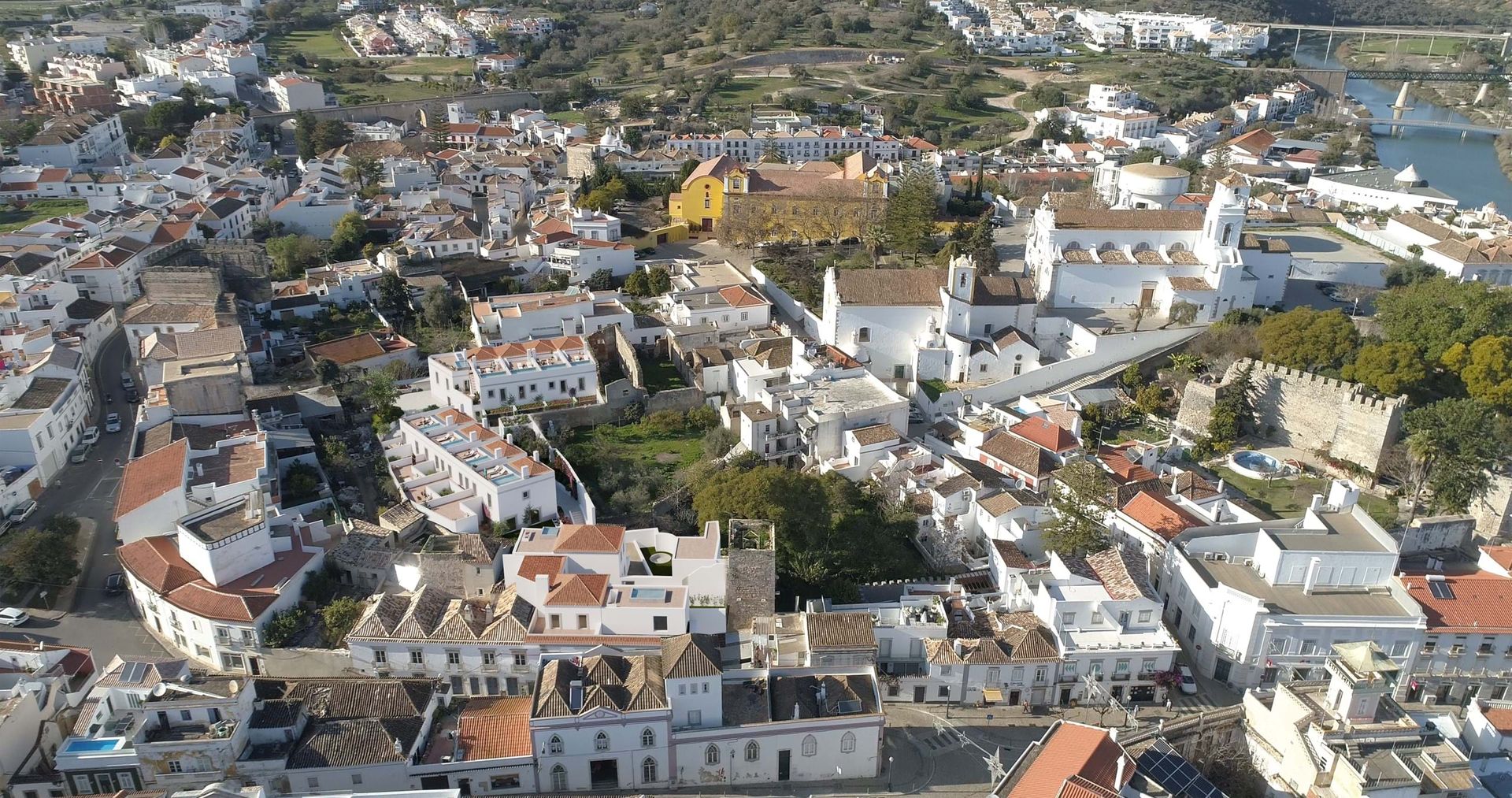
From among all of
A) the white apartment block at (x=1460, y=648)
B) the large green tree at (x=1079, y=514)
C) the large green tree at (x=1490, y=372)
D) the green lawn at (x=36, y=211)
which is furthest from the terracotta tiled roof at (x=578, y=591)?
the green lawn at (x=36, y=211)

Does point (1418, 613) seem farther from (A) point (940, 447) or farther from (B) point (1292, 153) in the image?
(B) point (1292, 153)

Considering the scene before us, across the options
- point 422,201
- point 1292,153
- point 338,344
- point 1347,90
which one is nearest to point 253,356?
point 338,344

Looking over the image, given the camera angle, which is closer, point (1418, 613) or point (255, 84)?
point (1418, 613)

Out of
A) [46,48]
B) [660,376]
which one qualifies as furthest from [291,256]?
[46,48]

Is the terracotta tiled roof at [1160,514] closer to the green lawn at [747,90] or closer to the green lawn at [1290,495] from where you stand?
the green lawn at [1290,495]

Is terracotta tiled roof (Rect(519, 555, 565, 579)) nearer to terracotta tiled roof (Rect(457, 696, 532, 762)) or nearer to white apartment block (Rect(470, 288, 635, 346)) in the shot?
terracotta tiled roof (Rect(457, 696, 532, 762))

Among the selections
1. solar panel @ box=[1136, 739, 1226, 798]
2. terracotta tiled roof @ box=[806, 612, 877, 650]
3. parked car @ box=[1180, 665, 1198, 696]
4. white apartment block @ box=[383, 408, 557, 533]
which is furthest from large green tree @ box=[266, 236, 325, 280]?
solar panel @ box=[1136, 739, 1226, 798]
